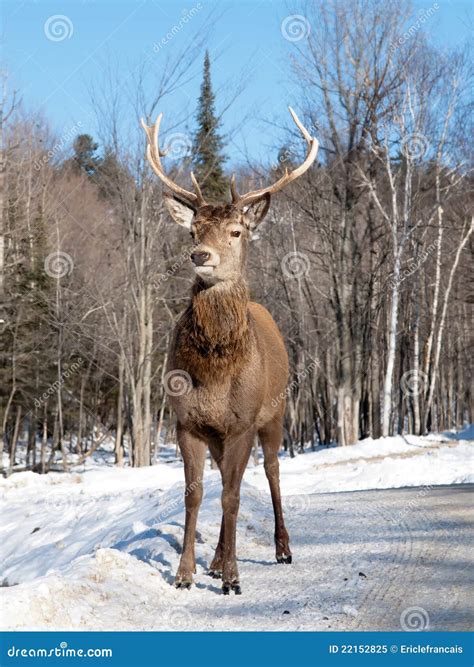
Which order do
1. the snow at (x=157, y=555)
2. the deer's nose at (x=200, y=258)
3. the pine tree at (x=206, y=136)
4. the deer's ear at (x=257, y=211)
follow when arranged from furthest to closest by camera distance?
1. the pine tree at (x=206, y=136)
2. the deer's ear at (x=257, y=211)
3. the deer's nose at (x=200, y=258)
4. the snow at (x=157, y=555)

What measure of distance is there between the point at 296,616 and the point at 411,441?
2031cm

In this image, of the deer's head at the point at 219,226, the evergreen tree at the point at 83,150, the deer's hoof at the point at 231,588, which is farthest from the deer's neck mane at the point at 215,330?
the evergreen tree at the point at 83,150

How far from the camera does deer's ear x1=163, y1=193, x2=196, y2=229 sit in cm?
743

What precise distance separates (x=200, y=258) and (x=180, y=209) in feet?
2.90

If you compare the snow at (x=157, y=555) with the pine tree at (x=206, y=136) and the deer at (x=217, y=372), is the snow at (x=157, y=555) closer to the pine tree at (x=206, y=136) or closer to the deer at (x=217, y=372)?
the deer at (x=217, y=372)

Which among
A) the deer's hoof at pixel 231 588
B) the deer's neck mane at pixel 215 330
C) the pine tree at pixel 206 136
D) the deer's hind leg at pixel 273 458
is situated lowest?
the deer's hoof at pixel 231 588

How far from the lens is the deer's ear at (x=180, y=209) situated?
743 centimetres

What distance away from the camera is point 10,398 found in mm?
32688

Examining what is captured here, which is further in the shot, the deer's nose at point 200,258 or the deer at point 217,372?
the deer at point 217,372

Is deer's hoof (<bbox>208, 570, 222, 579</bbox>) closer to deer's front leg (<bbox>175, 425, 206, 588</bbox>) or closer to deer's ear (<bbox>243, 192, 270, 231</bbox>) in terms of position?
deer's front leg (<bbox>175, 425, 206, 588</bbox>)

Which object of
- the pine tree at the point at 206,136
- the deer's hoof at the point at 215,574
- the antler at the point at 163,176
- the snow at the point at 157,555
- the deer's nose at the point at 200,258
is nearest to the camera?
the snow at the point at 157,555

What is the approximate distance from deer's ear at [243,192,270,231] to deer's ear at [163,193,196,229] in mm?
479

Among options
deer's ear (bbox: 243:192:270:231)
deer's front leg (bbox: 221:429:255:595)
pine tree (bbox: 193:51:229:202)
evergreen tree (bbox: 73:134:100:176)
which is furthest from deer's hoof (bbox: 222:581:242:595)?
evergreen tree (bbox: 73:134:100:176)

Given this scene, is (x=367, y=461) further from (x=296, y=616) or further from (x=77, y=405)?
(x=77, y=405)
